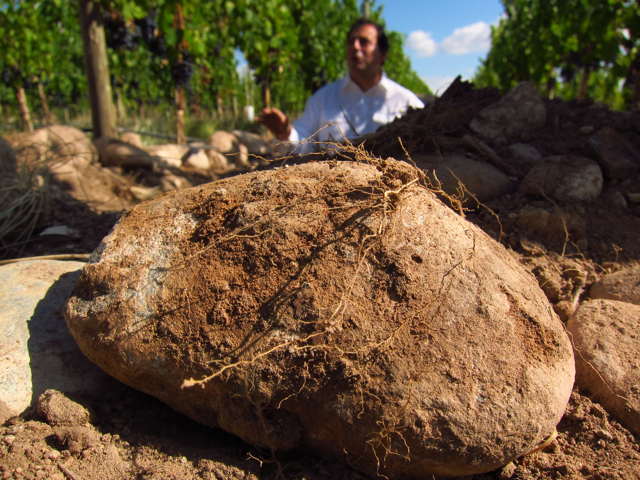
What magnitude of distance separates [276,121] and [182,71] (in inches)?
248

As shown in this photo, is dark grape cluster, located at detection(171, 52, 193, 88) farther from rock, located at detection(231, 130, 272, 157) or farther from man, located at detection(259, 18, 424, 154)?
man, located at detection(259, 18, 424, 154)

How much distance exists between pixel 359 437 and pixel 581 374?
3.28 feet

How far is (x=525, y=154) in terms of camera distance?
2.86m

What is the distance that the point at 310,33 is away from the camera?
12.0 m

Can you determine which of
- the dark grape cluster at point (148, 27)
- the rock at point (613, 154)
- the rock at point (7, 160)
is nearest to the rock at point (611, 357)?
the rock at point (613, 154)

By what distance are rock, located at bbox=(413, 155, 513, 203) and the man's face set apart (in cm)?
129

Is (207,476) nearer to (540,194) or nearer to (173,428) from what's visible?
(173,428)

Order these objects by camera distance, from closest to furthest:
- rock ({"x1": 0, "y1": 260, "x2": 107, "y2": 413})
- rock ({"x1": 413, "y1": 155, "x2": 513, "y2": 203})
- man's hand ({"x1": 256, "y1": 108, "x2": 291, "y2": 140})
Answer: rock ({"x1": 0, "y1": 260, "x2": 107, "y2": 413})
rock ({"x1": 413, "y1": 155, "x2": 513, "y2": 203})
man's hand ({"x1": 256, "y1": 108, "x2": 291, "y2": 140})

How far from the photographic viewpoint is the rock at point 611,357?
1.54 metres

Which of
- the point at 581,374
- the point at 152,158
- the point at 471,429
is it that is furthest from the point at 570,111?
the point at 152,158

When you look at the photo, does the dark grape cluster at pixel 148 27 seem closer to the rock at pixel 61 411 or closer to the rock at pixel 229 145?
the rock at pixel 229 145

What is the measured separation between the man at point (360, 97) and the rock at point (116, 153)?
2609mm

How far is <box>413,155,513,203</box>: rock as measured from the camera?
2475 millimetres

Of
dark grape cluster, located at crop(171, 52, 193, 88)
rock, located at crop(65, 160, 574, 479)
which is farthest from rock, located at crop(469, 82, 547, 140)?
dark grape cluster, located at crop(171, 52, 193, 88)
